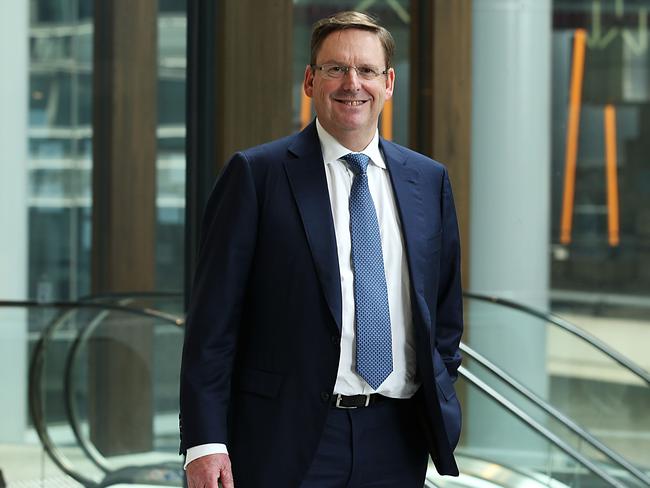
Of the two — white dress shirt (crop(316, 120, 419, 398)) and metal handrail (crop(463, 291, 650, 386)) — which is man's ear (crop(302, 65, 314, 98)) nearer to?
white dress shirt (crop(316, 120, 419, 398))

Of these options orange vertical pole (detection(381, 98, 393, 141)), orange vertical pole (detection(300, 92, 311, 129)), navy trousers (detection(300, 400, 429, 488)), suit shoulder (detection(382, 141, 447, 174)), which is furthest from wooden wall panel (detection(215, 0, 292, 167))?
navy trousers (detection(300, 400, 429, 488))

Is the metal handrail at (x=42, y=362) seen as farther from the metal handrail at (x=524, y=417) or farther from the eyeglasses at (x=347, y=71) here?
the eyeglasses at (x=347, y=71)

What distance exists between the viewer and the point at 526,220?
6.36 meters

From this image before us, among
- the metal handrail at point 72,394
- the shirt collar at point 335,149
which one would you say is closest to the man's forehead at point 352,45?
the shirt collar at point 335,149

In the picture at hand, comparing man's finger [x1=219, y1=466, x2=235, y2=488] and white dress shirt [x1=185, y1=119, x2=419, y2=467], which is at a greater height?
white dress shirt [x1=185, y1=119, x2=419, y2=467]

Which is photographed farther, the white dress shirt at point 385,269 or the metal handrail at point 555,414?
the metal handrail at point 555,414

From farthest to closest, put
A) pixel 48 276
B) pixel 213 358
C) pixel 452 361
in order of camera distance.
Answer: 1. pixel 48 276
2. pixel 452 361
3. pixel 213 358

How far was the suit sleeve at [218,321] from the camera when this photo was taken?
230 cm

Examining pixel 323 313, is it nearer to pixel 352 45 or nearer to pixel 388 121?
pixel 352 45

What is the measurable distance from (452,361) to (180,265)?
125 inches

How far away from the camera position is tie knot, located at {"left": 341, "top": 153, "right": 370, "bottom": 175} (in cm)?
241

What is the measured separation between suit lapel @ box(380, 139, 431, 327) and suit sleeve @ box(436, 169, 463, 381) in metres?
0.09

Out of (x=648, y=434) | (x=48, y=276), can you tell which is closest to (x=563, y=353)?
(x=648, y=434)

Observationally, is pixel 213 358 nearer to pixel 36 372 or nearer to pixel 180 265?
pixel 180 265
